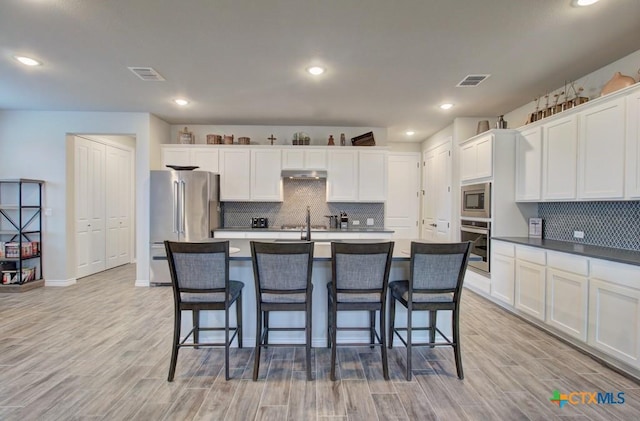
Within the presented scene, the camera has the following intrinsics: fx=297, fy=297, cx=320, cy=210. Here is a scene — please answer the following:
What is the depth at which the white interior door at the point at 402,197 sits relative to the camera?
632cm

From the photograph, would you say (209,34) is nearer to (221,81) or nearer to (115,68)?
(221,81)

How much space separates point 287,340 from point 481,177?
10.7ft

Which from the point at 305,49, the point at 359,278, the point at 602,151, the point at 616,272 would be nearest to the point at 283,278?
the point at 359,278

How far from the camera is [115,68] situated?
121 inches

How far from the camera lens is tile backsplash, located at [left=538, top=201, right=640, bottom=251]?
2.75 metres

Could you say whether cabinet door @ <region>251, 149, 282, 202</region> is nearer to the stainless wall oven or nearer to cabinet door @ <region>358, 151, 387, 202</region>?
cabinet door @ <region>358, 151, 387, 202</region>

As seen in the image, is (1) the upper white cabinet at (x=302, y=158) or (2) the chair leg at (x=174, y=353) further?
(1) the upper white cabinet at (x=302, y=158)

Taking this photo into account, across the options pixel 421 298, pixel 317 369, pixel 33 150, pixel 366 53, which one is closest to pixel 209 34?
pixel 366 53

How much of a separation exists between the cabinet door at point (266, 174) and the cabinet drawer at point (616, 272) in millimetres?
3961

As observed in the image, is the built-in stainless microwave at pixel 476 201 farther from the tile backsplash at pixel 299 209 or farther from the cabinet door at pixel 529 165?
the tile backsplash at pixel 299 209

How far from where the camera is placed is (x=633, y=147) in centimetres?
242

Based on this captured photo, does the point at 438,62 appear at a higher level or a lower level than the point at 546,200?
higher

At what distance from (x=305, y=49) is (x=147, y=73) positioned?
70.8 inches

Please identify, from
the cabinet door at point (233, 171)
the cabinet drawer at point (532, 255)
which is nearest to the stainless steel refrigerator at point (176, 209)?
the cabinet door at point (233, 171)
